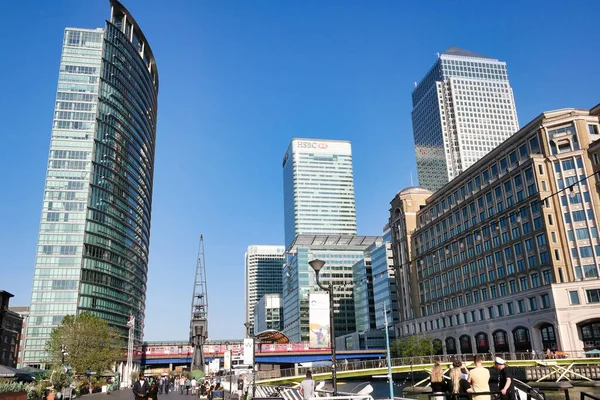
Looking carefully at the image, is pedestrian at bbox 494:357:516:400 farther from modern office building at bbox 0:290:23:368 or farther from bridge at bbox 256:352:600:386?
modern office building at bbox 0:290:23:368

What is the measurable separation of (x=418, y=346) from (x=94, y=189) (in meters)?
85.0

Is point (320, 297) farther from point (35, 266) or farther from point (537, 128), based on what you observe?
point (35, 266)

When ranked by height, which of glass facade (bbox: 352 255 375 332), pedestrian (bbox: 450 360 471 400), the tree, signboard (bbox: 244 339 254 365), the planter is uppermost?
glass facade (bbox: 352 255 375 332)

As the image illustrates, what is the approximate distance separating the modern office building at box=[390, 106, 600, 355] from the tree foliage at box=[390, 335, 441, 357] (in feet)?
6.78

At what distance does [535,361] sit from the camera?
60.7 metres

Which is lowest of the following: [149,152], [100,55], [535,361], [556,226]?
[535,361]

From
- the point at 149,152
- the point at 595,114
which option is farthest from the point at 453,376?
the point at 149,152

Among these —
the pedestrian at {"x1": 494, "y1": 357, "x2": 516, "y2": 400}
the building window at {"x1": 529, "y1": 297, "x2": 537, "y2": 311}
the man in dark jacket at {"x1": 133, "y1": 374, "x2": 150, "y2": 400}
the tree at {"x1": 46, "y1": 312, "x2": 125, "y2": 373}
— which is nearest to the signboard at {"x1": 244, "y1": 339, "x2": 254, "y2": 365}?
the man in dark jacket at {"x1": 133, "y1": 374, "x2": 150, "y2": 400}

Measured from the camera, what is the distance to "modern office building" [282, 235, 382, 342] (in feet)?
591

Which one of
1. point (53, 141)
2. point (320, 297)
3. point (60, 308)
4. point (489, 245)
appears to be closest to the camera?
point (489, 245)

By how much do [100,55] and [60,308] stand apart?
6603 centimetres

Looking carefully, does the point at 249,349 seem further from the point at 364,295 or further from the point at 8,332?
the point at 364,295

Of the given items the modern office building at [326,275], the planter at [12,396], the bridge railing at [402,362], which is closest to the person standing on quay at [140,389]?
the planter at [12,396]

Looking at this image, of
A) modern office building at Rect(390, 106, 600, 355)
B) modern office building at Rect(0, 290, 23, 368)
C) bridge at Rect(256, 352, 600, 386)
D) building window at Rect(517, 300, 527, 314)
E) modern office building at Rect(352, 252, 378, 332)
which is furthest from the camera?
modern office building at Rect(352, 252, 378, 332)
